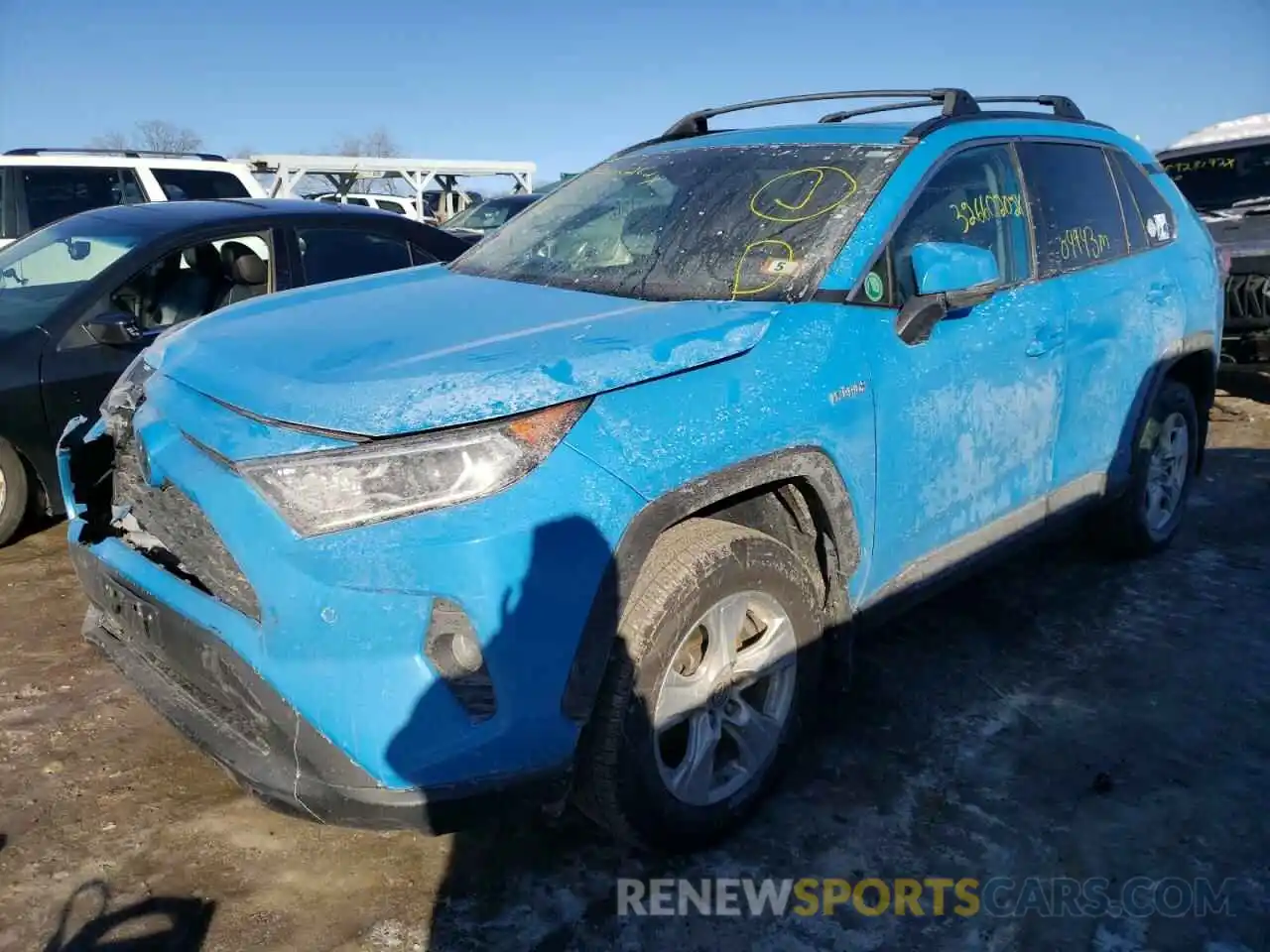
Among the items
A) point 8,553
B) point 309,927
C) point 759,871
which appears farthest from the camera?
point 8,553

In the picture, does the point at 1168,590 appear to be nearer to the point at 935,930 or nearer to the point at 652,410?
the point at 935,930

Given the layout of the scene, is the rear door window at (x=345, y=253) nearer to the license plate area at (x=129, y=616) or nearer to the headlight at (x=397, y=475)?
the license plate area at (x=129, y=616)

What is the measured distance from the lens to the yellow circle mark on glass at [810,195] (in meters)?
2.90

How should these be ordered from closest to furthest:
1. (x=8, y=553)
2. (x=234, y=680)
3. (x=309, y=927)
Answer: (x=234, y=680)
(x=309, y=927)
(x=8, y=553)

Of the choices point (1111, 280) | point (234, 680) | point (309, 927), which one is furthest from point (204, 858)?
point (1111, 280)

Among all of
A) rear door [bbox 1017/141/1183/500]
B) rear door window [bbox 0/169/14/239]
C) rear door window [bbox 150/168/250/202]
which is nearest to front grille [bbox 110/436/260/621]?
rear door [bbox 1017/141/1183/500]

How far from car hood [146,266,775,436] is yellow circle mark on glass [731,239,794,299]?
0.31ft

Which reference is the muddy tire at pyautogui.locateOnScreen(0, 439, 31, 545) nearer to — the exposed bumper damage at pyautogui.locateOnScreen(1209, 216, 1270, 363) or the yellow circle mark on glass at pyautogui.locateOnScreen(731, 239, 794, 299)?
the yellow circle mark on glass at pyautogui.locateOnScreen(731, 239, 794, 299)

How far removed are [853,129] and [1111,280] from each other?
4.14ft

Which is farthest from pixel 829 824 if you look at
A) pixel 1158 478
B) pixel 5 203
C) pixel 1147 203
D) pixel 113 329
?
pixel 5 203

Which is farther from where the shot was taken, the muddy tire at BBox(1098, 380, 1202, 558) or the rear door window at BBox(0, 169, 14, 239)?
the rear door window at BBox(0, 169, 14, 239)

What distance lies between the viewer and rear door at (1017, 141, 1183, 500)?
3.48 meters

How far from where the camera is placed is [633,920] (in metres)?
2.38

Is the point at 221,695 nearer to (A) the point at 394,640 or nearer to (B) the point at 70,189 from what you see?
(A) the point at 394,640
